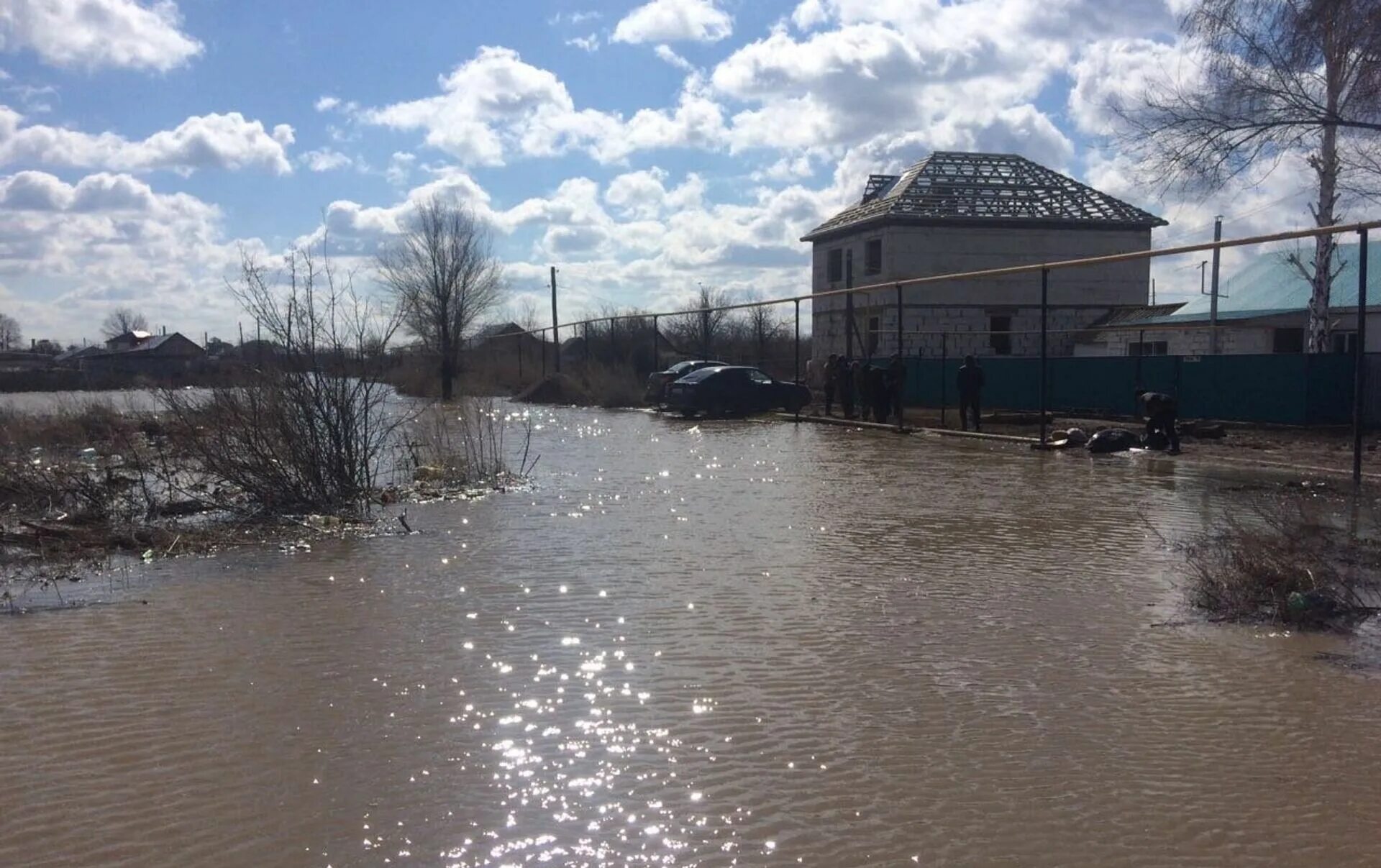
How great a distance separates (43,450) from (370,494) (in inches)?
292

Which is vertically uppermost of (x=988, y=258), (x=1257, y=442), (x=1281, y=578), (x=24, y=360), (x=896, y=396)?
(x=988, y=258)

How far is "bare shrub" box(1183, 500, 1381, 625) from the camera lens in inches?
270

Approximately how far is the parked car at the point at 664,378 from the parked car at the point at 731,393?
222 centimetres

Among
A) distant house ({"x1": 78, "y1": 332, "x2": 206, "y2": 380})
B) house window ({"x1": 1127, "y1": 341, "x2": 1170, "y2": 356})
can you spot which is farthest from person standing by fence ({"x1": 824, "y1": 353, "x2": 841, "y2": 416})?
distant house ({"x1": 78, "y1": 332, "x2": 206, "y2": 380})

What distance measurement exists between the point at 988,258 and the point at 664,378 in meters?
16.5

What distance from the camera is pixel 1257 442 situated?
1838 centimetres

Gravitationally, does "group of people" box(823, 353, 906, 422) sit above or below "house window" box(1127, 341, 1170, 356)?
below

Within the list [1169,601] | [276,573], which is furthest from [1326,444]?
[276,573]

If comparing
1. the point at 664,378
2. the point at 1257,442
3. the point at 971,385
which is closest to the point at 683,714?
the point at 1257,442

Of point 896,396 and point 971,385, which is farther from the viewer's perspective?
point 896,396

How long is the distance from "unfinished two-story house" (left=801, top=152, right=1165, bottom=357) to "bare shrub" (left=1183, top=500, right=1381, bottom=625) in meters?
33.4

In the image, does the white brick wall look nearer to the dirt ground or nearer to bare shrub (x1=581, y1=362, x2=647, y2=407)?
bare shrub (x1=581, y1=362, x2=647, y2=407)

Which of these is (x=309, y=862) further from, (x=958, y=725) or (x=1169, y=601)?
(x=1169, y=601)

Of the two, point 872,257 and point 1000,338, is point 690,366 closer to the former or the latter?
point 1000,338
